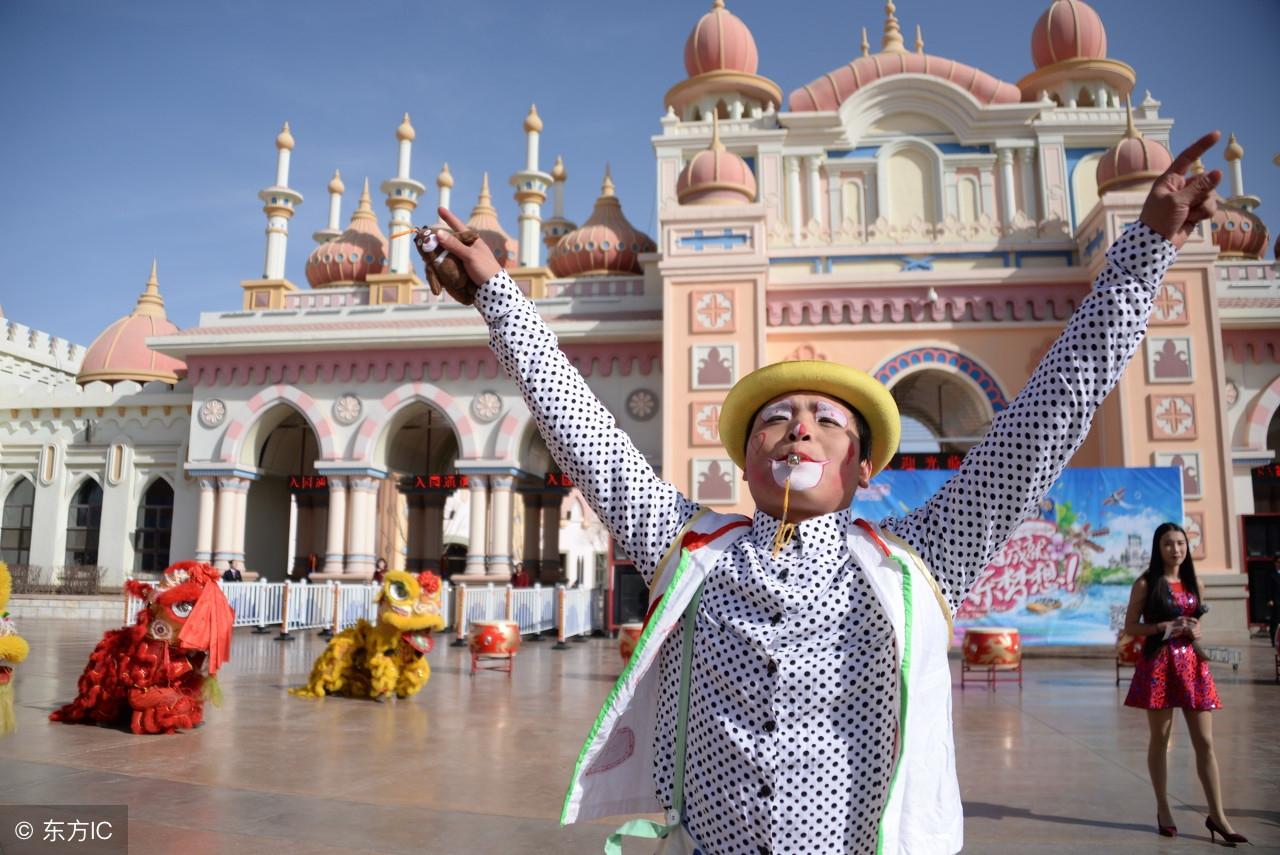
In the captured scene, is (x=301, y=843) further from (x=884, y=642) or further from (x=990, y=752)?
(x=990, y=752)

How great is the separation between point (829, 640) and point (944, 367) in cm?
1548

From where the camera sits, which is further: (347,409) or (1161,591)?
(347,409)

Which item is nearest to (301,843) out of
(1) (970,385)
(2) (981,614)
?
(2) (981,614)

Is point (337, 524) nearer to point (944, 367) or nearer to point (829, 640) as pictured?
point (944, 367)

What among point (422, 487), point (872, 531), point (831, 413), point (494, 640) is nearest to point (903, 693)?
point (872, 531)

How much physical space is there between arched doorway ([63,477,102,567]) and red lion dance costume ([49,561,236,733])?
16726 mm

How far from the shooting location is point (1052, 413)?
6.33ft

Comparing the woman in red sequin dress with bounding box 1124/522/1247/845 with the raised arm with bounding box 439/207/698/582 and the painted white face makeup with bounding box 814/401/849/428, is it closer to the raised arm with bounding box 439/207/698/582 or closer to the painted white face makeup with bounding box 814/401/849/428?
the painted white face makeup with bounding box 814/401/849/428

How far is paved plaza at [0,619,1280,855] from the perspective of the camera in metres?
4.03

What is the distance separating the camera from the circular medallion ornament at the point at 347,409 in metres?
18.8

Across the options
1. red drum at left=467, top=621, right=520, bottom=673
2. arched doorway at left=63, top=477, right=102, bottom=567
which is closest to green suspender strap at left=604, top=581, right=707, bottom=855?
red drum at left=467, top=621, right=520, bottom=673

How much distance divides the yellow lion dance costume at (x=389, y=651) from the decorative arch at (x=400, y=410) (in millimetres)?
9808

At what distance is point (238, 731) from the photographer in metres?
6.47

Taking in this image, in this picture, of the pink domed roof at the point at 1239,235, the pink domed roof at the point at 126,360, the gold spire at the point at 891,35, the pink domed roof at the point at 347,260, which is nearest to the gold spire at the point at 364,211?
the pink domed roof at the point at 347,260
